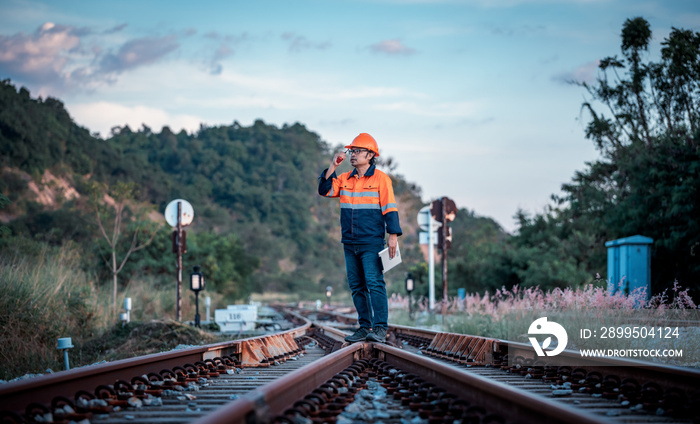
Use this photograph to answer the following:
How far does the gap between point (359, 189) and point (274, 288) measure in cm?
6367

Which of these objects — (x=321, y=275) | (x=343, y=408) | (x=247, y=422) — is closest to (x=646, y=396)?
(x=343, y=408)

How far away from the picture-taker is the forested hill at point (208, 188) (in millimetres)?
41250

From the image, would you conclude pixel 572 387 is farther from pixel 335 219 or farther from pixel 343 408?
pixel 335 219

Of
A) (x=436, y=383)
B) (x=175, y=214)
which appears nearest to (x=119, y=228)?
(x=175, y=214)

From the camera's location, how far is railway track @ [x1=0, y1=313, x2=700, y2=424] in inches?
126

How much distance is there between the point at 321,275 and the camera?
7969cm

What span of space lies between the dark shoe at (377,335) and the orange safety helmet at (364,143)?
189 cm

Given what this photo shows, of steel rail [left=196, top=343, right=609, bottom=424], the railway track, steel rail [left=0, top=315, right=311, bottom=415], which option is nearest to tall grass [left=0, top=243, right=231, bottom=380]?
steel rail [left=0, top=315, right=311, bottom=415]

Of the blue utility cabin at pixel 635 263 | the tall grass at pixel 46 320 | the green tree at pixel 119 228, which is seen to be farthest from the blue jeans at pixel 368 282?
the green tree at pixel 119 228

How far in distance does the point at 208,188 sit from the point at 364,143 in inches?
3353

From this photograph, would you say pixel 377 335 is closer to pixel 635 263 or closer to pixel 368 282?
pixel 368 282

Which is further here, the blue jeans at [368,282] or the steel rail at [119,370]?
the blue jeans at [368,282]

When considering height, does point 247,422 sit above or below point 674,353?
above

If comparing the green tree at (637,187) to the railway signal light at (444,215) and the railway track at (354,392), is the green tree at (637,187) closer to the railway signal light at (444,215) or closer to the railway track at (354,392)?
the railway signal light at (444,215)
